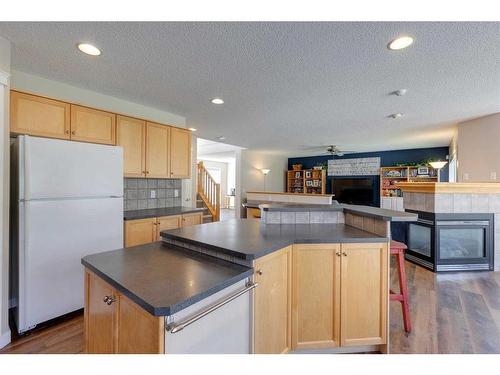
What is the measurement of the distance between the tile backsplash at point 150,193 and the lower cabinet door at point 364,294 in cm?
282

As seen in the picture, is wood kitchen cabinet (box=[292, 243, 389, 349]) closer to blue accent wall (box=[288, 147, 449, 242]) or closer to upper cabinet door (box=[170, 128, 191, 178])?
upper cabinet door (box=[170, 128, 191, 178])

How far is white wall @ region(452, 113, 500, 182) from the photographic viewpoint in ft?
12.3

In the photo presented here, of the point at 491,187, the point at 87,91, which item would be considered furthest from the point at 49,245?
the point at 491,187

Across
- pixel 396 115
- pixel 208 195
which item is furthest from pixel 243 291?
pixel 208 195

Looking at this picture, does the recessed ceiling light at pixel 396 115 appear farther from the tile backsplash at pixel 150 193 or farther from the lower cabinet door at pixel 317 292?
the tile backsplash at pixel 150 193

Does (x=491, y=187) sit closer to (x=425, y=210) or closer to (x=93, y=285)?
(x=425, y=210)

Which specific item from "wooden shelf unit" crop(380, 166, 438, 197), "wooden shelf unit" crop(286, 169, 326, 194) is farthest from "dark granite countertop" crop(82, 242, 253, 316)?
"wooden shelf unit" crop(286, 169, 326, 194)

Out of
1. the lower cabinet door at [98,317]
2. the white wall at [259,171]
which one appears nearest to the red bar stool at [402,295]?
the lower cabinet door at [98,317]

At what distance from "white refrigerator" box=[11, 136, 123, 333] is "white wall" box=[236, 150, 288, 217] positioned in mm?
5234

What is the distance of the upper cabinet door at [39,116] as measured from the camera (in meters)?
2.11

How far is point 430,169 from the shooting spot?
6.92 meters

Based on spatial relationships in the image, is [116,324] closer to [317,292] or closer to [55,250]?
[317,292]

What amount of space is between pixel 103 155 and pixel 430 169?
309 inches

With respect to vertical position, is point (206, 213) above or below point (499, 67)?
below
